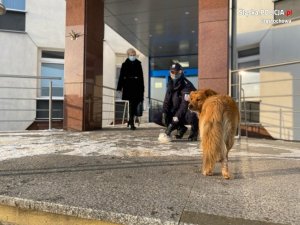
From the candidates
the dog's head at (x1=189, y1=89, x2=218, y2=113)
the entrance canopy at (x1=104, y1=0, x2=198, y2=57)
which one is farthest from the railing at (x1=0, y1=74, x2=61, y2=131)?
the dog's head at (x1=189, y1=89, x2=218, y2=113)

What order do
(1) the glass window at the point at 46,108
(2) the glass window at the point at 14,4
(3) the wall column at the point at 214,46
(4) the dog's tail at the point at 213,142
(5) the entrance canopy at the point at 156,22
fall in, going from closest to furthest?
(4) the dog's tail at the point at 213,142
(3) the wall column at the point at 214,46
(5) the entrance canopy at the point at 156,22
(2) the glass window at the point at 14,4
(1) the glass window at the point at 46,108

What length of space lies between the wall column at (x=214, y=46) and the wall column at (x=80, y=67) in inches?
108

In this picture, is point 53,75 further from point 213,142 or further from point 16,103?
point 213,142

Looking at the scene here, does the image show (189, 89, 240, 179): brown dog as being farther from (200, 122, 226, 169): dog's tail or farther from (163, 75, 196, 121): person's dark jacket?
(163, 75, 196, 121): person's dark jacket

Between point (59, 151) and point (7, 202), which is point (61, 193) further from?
point (59, 151)

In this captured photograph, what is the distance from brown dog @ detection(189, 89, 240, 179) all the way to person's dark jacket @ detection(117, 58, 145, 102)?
4695 millimetres

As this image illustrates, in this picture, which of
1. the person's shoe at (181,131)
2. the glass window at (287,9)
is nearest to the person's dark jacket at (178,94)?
the person's shoe at (181,131)

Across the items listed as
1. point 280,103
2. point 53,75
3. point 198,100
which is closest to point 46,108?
point 53,75

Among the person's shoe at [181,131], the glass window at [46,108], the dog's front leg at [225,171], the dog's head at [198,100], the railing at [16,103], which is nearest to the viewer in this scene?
the dog's front leg at [225,171]

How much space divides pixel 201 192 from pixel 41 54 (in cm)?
1173

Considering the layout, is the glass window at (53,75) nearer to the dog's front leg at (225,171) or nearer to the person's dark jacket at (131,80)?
the person's dark jacket at (131,80)

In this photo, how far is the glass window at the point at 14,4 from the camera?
1211 cm

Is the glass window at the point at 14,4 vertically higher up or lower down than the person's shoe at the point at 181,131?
higher up

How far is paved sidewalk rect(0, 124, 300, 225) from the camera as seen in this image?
1997mm
